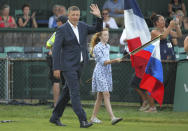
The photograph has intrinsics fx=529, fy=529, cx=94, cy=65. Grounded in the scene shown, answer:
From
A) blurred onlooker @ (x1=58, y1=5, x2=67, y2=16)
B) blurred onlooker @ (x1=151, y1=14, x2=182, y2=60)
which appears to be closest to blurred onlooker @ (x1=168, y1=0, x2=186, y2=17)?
blurred onlooker @ (x1=58, y1=5, x2=67, y2=16)

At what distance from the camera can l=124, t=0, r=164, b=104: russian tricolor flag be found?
905 cm

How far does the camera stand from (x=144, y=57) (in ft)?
29.8

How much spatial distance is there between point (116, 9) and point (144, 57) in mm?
6202

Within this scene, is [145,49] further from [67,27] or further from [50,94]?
[50,94]

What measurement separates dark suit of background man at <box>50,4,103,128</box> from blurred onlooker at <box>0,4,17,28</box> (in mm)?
5744

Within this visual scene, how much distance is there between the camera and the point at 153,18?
437 inches

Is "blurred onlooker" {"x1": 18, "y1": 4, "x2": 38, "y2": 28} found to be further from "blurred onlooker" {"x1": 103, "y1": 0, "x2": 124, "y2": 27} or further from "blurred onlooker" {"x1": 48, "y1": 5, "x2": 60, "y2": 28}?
"blurred onlooker" {"x1": 103, "y1": 0, "x2": 124, "y2": 27}

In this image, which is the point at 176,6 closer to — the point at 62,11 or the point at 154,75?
the point at 62,11

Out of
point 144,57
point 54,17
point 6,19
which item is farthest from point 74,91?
point 54,17

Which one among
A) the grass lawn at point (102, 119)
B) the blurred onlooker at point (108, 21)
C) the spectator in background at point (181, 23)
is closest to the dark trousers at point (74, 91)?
the grass lawn at point (102, 119)

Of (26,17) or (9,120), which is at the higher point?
(26,17)

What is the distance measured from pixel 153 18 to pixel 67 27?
10.9 feet

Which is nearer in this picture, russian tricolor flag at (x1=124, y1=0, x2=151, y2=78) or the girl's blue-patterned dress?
the girl's blue-patterned dress

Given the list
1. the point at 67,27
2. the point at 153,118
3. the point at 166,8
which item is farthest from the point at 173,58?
the point at 166,8
